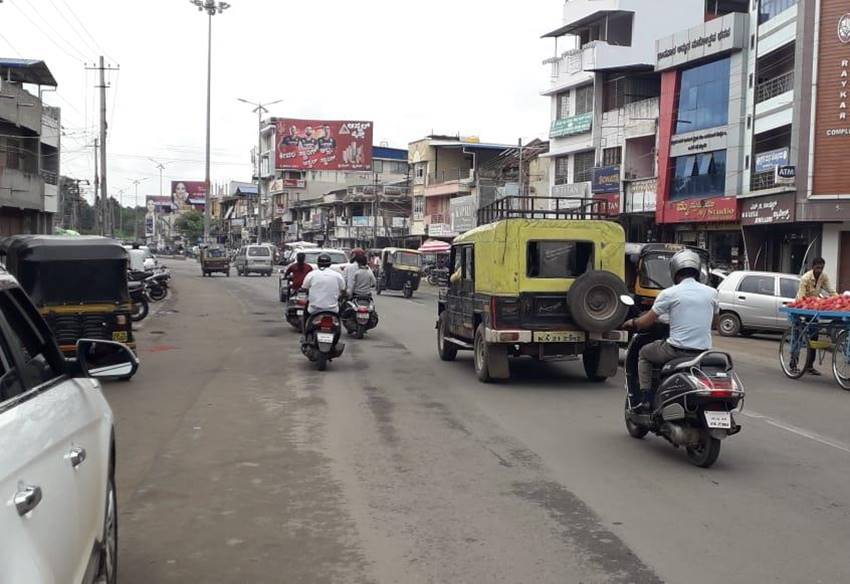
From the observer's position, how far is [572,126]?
144ft

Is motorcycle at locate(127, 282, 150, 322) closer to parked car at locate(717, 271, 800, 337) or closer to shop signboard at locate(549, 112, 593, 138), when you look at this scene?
parked car at locate(717, 271, 800, 337)

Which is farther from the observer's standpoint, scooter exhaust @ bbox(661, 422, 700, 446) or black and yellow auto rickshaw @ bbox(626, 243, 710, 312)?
black and yellow auto rickshaw @ bbox(626, 243, 710, 312)

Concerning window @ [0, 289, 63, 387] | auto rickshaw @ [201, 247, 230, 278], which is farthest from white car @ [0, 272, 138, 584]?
auto rickshaw @ [201, 247, 230, 278]

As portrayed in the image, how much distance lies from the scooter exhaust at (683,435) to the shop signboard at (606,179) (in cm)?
3380

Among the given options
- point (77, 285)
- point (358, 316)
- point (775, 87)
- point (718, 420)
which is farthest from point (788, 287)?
point (77, 285)

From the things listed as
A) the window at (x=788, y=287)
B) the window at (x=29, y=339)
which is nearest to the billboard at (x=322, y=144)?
the window at (x=788, y=287)

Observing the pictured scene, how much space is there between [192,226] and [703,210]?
10824cm

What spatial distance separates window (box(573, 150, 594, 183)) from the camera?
43434 mm

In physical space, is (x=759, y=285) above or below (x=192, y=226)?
below

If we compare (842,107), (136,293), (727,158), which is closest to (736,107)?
(727,158)

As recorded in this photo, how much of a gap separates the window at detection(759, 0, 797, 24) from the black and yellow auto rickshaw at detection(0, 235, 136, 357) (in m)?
25.3

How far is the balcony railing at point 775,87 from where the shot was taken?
95.1 ft

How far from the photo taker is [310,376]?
41.0 ft

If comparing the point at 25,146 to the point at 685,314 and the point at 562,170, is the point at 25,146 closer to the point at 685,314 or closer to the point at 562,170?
the point at 562,170
